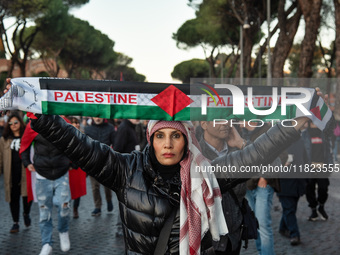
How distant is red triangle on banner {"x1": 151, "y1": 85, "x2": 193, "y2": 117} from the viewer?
283 centimetres

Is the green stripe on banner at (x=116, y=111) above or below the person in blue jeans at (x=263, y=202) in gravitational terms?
above

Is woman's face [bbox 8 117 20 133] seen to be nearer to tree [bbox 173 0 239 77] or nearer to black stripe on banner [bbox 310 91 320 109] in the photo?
black stripe on banner [bbox 310 91 320 109]

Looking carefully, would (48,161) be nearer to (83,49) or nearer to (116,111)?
(116,111)

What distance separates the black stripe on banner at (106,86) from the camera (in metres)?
2.83

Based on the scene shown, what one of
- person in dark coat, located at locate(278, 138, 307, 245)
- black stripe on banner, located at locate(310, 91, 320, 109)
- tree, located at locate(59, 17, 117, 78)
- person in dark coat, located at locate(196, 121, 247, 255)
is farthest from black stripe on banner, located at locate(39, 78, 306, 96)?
tree, located at locate(59, 17, 117, 78)

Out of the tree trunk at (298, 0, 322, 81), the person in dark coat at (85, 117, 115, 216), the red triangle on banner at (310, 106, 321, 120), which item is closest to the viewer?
the red triangle on banner at (310, 106, 321, 120)

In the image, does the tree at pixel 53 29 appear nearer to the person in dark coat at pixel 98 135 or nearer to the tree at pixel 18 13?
the tree at pixel 18 13

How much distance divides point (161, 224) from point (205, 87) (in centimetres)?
87

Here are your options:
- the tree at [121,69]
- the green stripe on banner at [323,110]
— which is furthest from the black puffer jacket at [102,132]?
the tree at [121,69]

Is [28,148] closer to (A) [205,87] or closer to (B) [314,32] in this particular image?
(A) [205,87]

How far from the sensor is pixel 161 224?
260 centimetres

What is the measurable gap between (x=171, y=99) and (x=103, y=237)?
13.6 feet

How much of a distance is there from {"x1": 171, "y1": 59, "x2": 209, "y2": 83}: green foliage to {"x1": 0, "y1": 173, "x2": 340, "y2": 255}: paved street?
80.5 metres

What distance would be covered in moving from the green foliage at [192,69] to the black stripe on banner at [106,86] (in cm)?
8532
